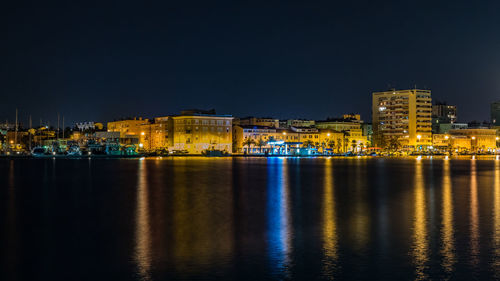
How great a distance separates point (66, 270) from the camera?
11719mm

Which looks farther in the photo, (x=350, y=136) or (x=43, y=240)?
(x=350, y=136)

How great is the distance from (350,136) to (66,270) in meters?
149

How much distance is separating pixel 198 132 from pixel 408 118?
66680 millimetres

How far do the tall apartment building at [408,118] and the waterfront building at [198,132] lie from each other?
55314mm

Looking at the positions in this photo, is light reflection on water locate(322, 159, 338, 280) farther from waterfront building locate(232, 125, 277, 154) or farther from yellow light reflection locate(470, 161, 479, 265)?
waterfront building locate(232, 125, 277, 154)

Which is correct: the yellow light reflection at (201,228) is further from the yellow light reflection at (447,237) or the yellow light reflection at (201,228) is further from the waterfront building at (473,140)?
the waterfront building at (473,140)

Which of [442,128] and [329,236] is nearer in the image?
[329,236]

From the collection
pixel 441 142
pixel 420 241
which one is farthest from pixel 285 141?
pixel 420 241

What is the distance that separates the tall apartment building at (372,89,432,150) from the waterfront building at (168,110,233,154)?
181 feet

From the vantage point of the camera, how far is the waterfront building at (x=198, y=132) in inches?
4656

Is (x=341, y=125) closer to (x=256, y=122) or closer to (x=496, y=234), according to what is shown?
(x=256, y=122)

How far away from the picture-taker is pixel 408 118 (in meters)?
151

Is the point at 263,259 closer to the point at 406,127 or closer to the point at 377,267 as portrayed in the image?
the point at 377,267

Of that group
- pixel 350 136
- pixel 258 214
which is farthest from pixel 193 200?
pixel 350 136
